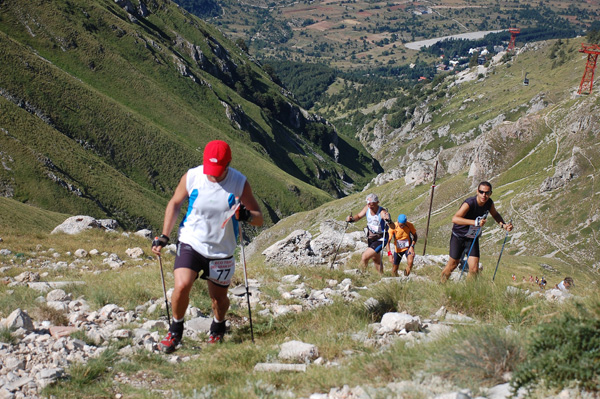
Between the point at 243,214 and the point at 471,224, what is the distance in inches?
216

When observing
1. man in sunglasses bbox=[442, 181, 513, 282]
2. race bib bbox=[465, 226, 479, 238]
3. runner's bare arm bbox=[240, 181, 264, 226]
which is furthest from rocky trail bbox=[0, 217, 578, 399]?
race bib bbox=[465, 226, 479, 238]

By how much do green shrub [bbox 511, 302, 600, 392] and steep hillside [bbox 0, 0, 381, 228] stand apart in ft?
180

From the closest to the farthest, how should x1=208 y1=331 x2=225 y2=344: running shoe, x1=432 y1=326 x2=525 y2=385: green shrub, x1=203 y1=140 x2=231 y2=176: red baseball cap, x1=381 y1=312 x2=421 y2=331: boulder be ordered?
x1=432 y1=326 x2=525 y2=385: green shrub
x1=203 y1=140 x2=231 y2=176: red baseball cap
x1=381 y1=312 x2=421 y2=331: boulder
x1=208 y1=331 x2=225 y2=344: running shoe

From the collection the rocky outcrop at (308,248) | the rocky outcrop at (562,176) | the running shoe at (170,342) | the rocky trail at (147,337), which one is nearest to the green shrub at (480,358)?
the rocky trail at (147,337)

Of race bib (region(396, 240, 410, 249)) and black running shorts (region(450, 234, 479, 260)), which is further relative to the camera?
race bib (region(396, 240, 410, 249))

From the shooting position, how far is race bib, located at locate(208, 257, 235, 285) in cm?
661

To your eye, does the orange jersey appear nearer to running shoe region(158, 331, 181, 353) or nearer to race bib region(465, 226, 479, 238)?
race bib region(465, 226, 479, 238)

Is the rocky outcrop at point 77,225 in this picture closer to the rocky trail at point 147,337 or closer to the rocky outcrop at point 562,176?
the rocky trail at point 147,337

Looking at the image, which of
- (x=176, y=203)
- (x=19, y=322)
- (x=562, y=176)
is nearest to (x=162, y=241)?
(x=176, y=203)

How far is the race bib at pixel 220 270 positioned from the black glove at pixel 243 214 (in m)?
0.69

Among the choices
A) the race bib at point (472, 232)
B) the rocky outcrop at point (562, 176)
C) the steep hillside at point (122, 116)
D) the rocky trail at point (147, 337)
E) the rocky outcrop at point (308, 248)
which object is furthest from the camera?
the rocky outcrop at point (562, 176)

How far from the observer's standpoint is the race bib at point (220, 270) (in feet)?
21.7

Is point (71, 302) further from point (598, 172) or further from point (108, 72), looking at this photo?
point (108, 72)

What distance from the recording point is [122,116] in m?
79.5
